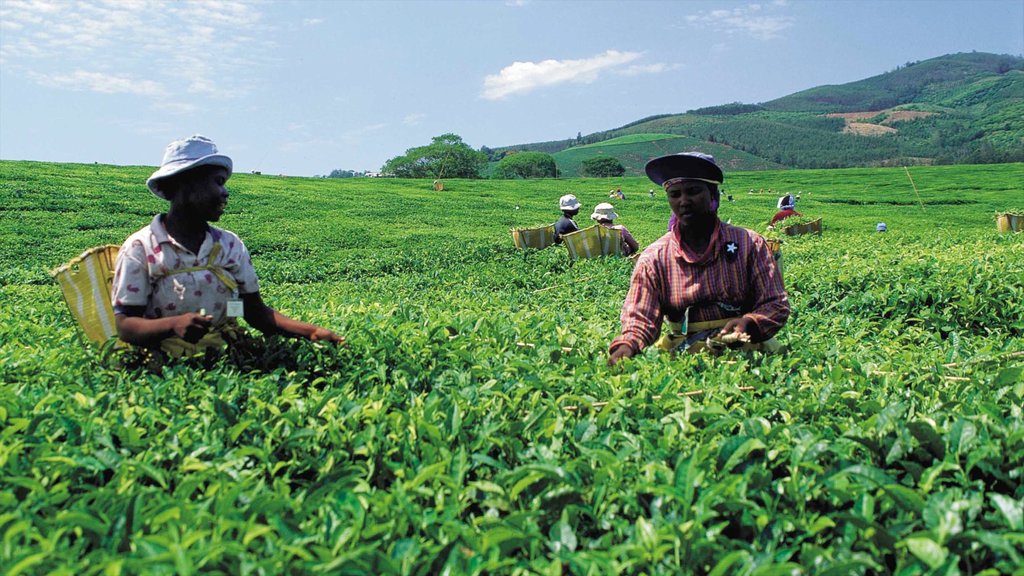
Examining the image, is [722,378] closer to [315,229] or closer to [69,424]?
[69,424]

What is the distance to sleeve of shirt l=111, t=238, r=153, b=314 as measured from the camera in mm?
3189

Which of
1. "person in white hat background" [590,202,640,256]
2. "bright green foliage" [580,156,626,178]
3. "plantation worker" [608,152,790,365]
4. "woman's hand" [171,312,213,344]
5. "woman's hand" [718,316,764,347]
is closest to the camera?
"woman's hand" [171,312,213,344]

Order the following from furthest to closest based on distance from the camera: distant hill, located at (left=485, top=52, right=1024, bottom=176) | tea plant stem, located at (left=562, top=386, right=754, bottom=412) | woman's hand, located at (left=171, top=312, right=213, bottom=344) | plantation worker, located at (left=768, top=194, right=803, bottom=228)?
1. distant hill, located at (left=485, top=52, right=1024, bottom=176)
2. plantation worker, located at (left=768, top=194, right=803, bottom=228)
3. woman's hand, located at (left=171, top=312, right=213, bottom=344)
4. tea plant stem, located at (left=562, top=386, right=754, bottom=412)

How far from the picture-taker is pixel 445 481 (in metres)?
2.00

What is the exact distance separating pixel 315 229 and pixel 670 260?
58.0 ft

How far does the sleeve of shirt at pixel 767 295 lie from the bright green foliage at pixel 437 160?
7632cm

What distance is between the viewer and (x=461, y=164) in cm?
8381

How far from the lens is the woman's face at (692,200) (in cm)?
379

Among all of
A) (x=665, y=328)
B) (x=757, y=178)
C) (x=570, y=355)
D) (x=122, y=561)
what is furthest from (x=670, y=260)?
(x=757, y=178)

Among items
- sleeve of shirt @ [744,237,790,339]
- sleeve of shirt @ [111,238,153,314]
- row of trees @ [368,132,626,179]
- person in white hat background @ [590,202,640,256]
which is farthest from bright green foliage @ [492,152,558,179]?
sleeve of shirt @ [111,238,153,314]

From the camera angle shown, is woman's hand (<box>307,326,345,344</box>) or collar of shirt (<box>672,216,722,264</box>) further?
collar of shirt (<box>672,216,722,264</box>)

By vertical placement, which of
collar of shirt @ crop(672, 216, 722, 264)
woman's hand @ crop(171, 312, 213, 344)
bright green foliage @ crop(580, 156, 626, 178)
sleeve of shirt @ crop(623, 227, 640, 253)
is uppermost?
bright green foliage @ crop(580, 156, 626, 178)

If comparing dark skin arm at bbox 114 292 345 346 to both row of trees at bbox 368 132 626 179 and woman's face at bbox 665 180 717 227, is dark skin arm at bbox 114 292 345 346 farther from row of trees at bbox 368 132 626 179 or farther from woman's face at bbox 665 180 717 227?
row of trees at bbox 368 132 626 179

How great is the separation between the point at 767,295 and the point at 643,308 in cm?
65
